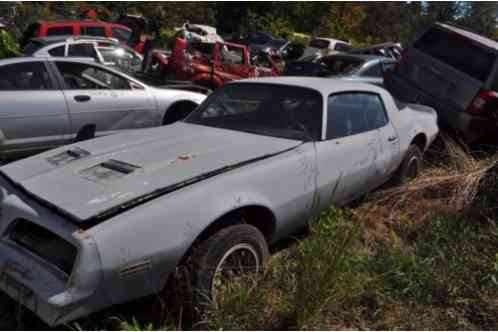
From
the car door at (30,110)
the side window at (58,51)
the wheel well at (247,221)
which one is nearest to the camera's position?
the wheel well at (247,221)

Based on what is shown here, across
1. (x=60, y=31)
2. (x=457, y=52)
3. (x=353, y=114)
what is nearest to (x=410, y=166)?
(x=353, y=114)

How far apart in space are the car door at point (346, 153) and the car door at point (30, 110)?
11.1 ft

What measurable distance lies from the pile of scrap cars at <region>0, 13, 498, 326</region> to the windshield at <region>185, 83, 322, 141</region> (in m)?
0.01

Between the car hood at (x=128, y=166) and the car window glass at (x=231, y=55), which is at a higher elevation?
the car hood at (x=128, y=166)

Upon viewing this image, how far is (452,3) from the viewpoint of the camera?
36406 mm

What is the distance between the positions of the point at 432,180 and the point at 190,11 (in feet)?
102

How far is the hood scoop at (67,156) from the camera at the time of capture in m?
3.21

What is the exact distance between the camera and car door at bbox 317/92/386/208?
3.57 m

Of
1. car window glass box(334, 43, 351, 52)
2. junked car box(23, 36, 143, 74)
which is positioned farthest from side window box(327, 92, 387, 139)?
car window glass box(334, 43, 351, 52)

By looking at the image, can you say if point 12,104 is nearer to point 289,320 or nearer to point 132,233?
point 132,233

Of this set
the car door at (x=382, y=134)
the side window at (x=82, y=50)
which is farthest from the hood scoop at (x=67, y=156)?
the side window at (x=82, y=50)

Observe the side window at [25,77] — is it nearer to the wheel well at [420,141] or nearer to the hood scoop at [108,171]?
the hood scoop at [108,171]

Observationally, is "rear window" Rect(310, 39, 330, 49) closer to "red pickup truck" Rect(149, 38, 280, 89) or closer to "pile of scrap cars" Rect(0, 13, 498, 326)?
"red pickup truck" Rect(149, 38, 280, 89)

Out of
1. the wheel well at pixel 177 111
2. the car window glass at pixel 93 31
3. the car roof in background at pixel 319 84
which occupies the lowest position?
the wheel well at pixel 177 111
